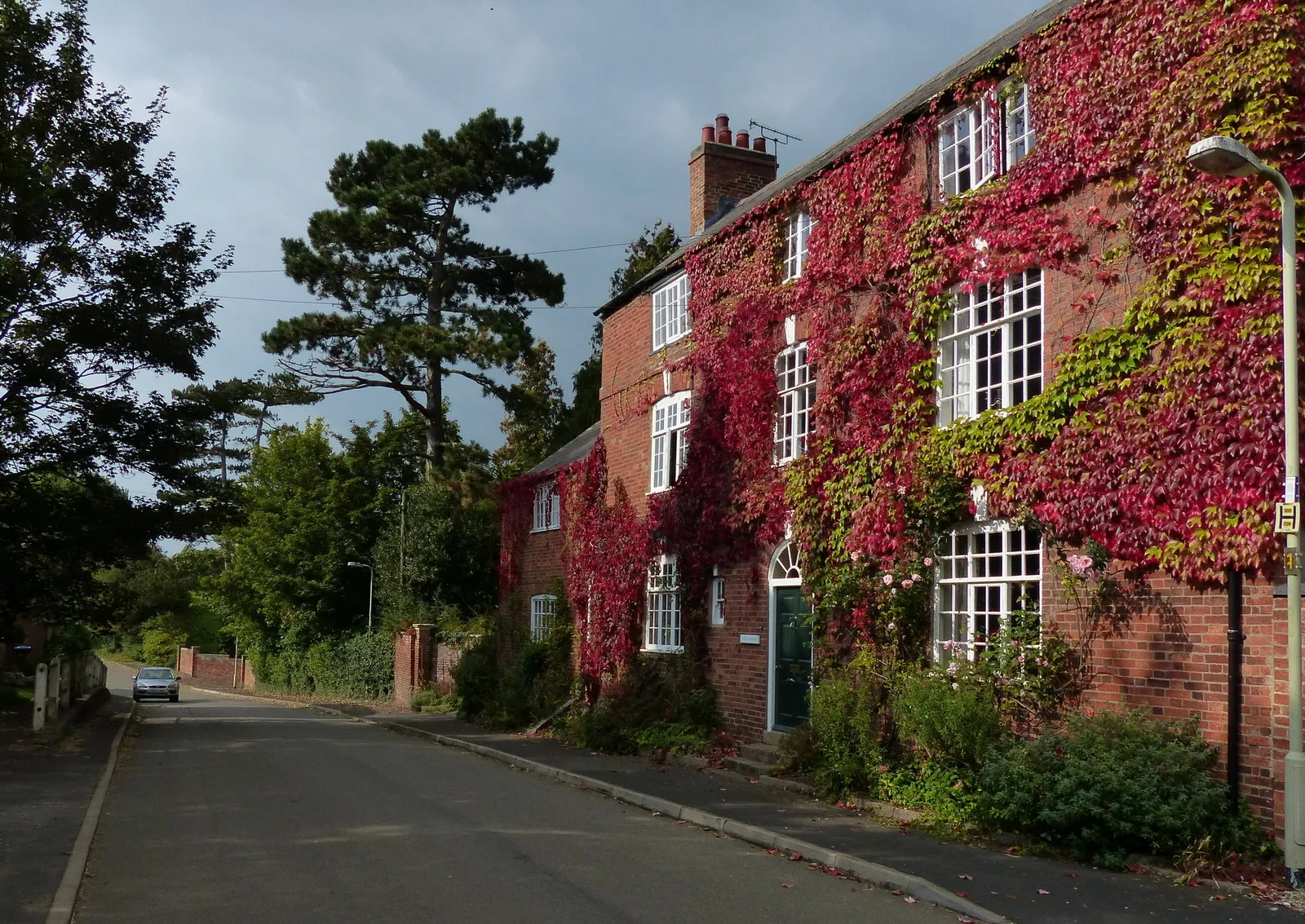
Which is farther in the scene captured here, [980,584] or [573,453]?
[573,453]

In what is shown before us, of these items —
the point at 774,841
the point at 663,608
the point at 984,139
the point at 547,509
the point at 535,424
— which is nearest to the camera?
the point at 774,841

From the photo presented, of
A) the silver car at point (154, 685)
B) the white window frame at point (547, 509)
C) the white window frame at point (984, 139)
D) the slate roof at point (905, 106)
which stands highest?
the slate roof at point (905, 106)

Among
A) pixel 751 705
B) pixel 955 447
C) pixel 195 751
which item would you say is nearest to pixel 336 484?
pixel 195 751

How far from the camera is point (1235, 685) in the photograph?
30.7 ft

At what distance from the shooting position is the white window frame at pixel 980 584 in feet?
38.1

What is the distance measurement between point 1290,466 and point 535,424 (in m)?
43.0

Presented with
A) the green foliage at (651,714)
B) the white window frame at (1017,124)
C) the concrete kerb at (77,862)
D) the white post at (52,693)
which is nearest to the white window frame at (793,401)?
the white window frame at (1017,124)

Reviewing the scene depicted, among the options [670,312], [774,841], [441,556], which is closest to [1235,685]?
[774,841]

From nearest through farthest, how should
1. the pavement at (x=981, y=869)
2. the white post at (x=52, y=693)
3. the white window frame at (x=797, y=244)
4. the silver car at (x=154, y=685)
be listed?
the pavement at (x=981, y=869)
the white window frame at (x=797, y=244)
the white post at (x=52, y=693)
the silver car at (x=154, y=685)

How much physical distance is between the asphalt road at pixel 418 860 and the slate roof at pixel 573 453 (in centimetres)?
1096

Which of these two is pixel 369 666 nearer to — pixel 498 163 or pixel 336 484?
pixel 336 484

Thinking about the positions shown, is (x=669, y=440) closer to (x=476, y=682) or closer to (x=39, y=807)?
(x=476, y=682)

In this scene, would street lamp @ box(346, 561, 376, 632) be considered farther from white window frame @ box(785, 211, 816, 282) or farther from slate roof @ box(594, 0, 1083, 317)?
white window frame @ box(785, 211, 816, 282)

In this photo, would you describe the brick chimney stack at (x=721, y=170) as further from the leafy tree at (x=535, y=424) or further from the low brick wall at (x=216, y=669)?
the low brick wall at (x=216, y=669)
